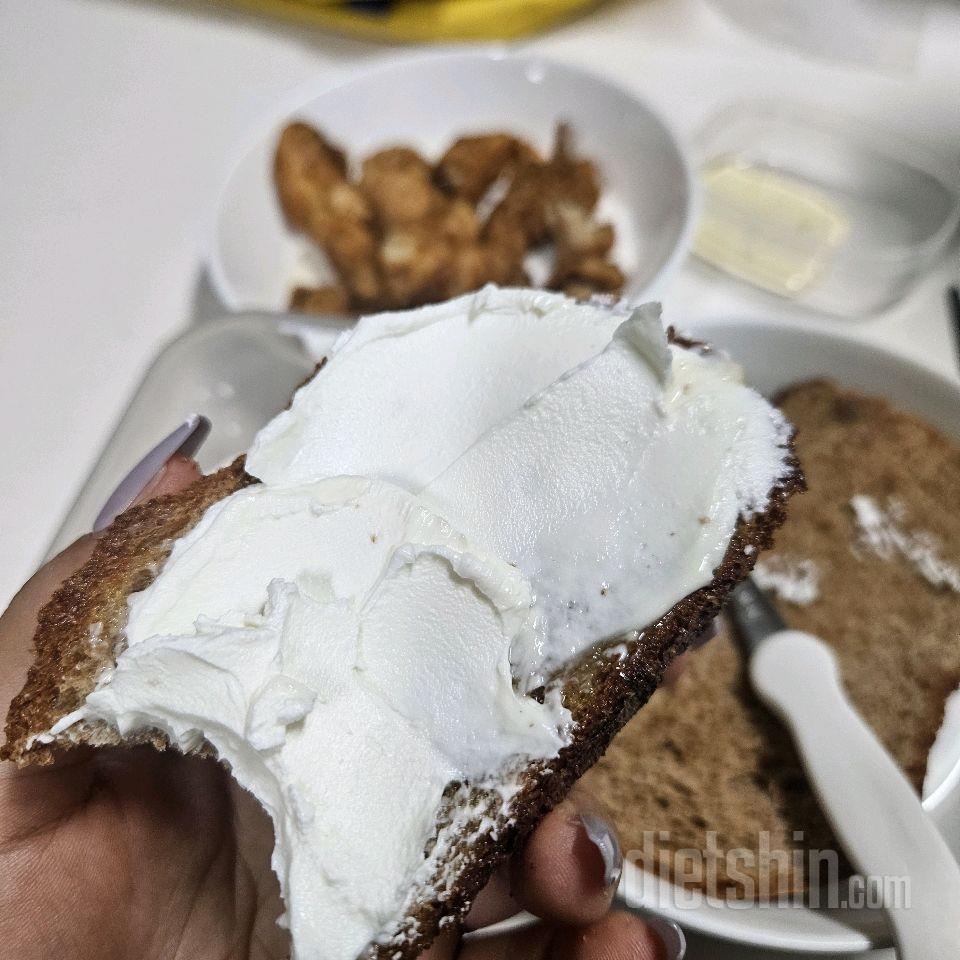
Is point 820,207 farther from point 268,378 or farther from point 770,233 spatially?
point 268,378

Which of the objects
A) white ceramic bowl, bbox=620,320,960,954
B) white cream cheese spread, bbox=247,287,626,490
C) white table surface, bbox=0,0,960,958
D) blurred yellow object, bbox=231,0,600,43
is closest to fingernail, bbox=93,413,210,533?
white cream cheese spread, bbox=247,287,626,490

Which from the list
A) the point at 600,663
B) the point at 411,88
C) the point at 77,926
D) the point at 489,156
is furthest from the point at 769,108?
the point at 77,926

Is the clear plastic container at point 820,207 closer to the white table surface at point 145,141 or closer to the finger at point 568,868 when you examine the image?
the white table surface at point 145,141

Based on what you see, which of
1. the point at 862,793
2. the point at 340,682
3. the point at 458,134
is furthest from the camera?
the point at 458,134

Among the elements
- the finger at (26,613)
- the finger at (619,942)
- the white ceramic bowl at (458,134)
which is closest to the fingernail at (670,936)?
the finger at (619,942)

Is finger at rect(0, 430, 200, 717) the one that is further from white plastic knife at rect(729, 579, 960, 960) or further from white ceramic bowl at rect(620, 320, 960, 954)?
white plastic knife at rect(729, 579, 960, 960)

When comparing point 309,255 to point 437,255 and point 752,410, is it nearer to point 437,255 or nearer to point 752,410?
point 437,255

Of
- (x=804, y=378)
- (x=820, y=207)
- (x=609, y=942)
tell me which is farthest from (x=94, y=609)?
(x=820, y=207)
